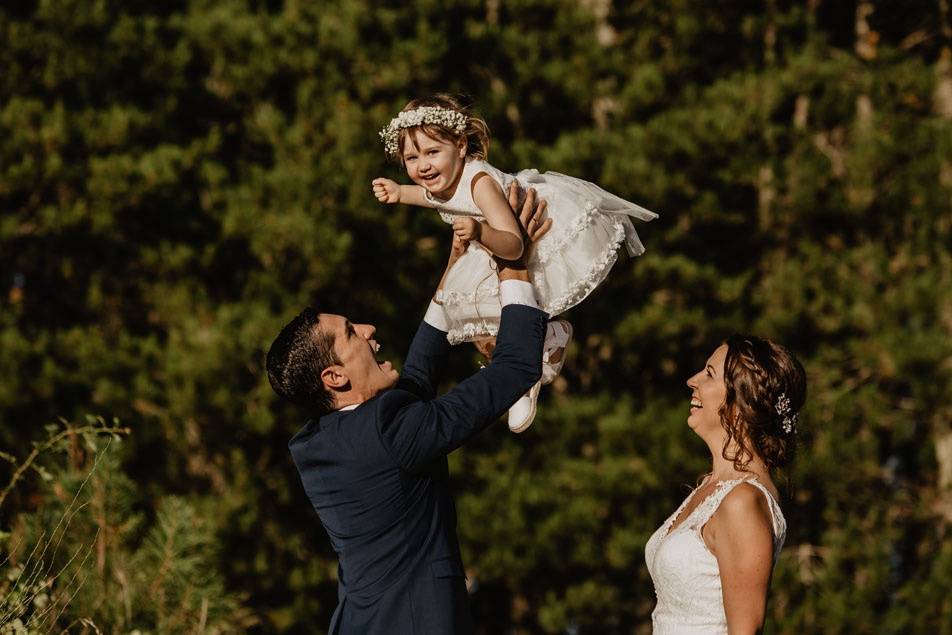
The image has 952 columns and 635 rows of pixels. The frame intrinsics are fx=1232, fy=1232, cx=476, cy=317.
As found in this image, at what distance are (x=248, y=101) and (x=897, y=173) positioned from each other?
16.9ft

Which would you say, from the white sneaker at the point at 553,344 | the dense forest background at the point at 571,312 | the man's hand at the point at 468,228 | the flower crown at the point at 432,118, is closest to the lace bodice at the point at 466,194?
Answer: the flower crown at the point at 432,118

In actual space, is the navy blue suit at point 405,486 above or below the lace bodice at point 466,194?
below

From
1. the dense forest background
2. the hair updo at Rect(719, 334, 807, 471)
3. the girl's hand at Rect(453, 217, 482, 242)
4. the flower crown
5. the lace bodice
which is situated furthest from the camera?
the dense forest background

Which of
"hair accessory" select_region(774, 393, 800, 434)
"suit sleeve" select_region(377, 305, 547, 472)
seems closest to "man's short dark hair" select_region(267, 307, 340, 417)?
"suit sleeve" select_region(377, 305, 547, 472)

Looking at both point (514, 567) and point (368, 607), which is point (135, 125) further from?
point (368, 607)

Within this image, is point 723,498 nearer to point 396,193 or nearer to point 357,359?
point 357,359

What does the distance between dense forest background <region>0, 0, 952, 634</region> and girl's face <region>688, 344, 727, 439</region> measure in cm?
539

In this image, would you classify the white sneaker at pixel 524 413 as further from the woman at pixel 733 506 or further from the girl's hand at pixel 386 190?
the girl's hand at pixel 386 190

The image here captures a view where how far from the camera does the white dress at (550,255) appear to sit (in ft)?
12.4

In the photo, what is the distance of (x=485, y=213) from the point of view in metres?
3.64

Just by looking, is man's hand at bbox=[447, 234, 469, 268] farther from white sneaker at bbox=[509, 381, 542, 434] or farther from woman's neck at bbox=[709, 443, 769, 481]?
woman's neck at bbox=[709, 443, 769, 481]

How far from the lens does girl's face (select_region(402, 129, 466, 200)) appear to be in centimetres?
390

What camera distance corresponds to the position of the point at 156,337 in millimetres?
9633

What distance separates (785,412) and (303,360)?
1397 mm
